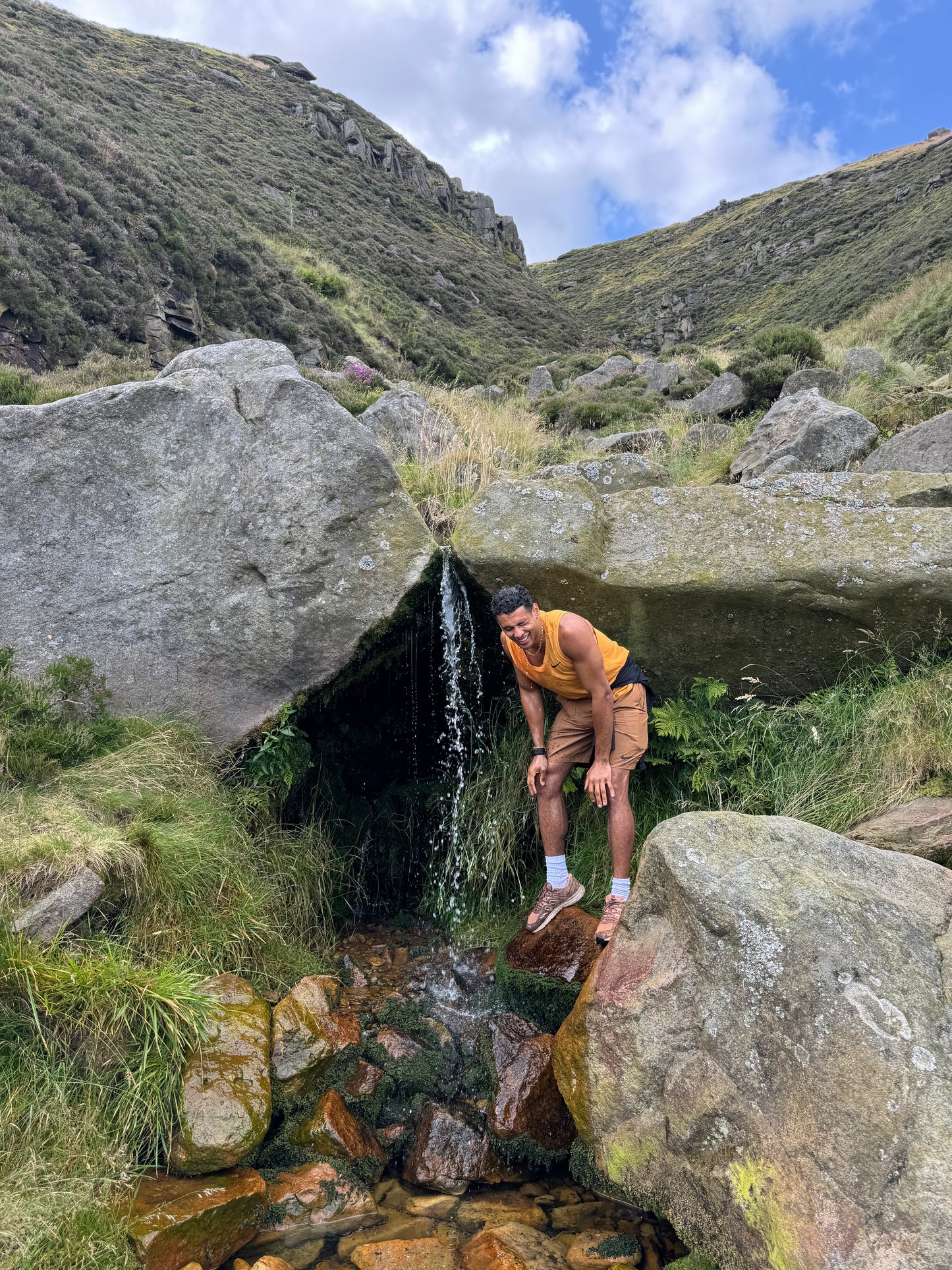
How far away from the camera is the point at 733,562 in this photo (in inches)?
164

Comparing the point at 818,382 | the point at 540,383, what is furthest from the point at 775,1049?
the point at 540,383

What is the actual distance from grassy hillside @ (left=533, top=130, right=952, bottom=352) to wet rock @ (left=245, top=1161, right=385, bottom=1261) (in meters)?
23.7

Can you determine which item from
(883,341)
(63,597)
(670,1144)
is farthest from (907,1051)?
(883,341)

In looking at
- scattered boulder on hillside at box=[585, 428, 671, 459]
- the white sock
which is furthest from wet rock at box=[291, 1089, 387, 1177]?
scattered boulder on hillside at box=[585, 428, 671, 459]

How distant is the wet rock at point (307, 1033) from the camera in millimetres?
3182

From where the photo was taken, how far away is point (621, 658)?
388cm

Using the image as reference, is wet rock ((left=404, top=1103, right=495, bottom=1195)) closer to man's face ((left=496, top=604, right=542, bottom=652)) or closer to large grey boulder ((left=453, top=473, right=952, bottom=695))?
man's face ((left=496, top=604, right=542, bottom=652))

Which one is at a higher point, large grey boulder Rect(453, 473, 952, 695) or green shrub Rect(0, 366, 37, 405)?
green shrub Rect(0, 366, 37, 405)

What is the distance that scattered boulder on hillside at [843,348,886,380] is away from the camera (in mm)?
10194

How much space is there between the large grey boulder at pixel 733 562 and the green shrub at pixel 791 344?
30.3 feet

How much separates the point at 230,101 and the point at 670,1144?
41253 mm

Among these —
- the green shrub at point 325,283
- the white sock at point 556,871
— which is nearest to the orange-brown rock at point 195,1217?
the white sock at point 556,871

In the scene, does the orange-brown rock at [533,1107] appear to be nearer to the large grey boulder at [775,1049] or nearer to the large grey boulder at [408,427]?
the large grey boulder at [775,1049]

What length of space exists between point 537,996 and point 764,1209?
157cm
